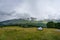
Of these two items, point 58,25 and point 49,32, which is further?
point 58,25

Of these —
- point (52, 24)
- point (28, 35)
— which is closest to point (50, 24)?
point (52, 24)

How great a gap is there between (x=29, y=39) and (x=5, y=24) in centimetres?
928

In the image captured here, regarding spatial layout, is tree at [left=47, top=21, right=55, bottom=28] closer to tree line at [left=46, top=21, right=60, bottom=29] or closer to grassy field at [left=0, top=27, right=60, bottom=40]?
tree line at [left=46, top=21, right=60, bottom=29]

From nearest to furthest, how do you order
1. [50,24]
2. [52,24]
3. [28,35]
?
1. [28,35]
2. [52,24]
3. [50,24]

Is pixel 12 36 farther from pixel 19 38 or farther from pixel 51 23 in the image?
pixel 51 23

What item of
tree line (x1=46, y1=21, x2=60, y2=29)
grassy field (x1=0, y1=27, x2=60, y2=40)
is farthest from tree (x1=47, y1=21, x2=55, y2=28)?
grassy field (x1=0, y1=27, x2=60, y2=40)

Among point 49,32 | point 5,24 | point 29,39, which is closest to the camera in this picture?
point 29,39

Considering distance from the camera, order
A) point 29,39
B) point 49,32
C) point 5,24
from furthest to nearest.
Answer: point 5,24 < point 49,32 < point 29,39

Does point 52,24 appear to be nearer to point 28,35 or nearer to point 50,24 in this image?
point 50,24

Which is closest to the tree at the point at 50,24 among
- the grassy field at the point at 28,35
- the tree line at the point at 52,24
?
the tree line at the point at 52,24

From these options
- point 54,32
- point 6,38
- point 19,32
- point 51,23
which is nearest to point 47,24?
point 51,23

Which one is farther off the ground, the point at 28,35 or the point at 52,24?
the point at 52,24

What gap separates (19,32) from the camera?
94.8 ft

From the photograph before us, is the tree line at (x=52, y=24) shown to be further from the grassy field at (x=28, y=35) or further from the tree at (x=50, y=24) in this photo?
the grassy field at (x=28, y=35)
